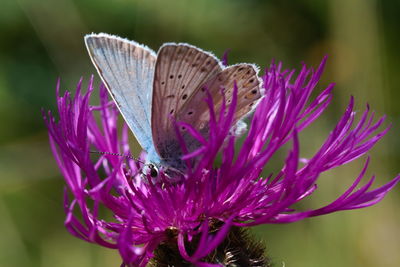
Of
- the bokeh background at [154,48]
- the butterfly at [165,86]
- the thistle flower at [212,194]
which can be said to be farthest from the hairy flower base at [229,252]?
the bokeh background at [154,48]

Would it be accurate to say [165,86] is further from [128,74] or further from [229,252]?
[229,252]

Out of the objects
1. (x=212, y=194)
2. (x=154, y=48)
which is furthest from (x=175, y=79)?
(x=154, y=48)

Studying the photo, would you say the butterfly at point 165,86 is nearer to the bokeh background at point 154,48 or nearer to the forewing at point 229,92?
the forewing at point 229,92

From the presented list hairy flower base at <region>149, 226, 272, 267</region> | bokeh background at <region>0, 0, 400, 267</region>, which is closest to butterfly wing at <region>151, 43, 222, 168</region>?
hairy flower base at <region>149, 226, 272, 267</region>

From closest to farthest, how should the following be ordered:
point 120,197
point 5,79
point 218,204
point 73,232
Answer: point 73,232 < point 218,204 < point 120,197 < point 5,79

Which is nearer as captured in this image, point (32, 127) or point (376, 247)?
point (376, 247)

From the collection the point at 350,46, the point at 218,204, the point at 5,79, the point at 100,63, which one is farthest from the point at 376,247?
the point at 5,79

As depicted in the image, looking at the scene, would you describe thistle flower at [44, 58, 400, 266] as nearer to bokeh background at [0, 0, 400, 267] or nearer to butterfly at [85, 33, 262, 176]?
butterfly at [85, 33, 262, 176]

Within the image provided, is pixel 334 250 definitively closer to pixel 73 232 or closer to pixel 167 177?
pixel 167 177
